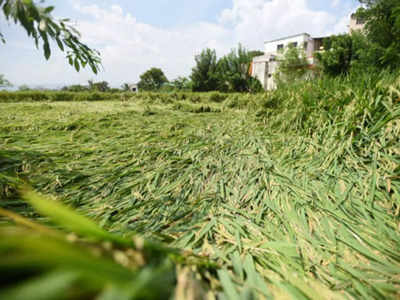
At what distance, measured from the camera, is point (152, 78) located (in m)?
33.4

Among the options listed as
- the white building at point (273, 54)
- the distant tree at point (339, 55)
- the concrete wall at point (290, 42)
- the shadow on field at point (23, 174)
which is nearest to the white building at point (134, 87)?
the white building at point (273, 54)

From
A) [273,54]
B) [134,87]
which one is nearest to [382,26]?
[273,54]

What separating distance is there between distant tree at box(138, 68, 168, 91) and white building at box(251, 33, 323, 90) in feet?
59.4

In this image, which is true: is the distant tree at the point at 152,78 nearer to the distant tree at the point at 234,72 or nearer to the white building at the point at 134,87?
the white building at the point at 134,87

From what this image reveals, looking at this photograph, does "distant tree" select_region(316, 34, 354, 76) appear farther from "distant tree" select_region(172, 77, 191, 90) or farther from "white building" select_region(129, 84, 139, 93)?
"white building" select_region(129, 84, 139, 93)

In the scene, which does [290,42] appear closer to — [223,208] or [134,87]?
[134,87]

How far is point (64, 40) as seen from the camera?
0.78 meters

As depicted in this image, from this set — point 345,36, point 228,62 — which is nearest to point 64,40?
point 345,36

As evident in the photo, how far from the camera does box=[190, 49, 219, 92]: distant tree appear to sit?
67.2ft

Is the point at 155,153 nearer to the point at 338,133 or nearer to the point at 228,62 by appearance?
the point at 338,133

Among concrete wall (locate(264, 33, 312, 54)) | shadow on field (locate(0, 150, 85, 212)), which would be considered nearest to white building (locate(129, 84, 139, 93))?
concrete wall (locate(264, 33, 312, 54))

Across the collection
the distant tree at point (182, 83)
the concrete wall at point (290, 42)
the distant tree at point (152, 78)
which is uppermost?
the concrete wall at point (290, 42)

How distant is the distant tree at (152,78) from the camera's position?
32.8 m

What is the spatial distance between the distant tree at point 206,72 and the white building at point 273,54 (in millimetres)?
4793
